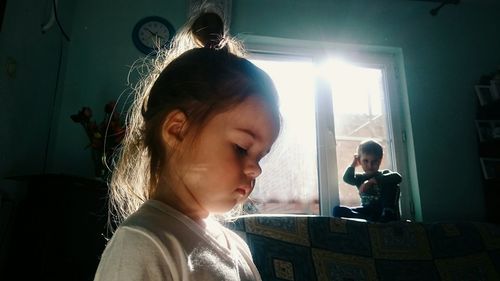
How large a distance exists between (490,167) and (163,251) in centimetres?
266

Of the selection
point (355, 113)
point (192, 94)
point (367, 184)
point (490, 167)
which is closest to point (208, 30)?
point (192, 94)

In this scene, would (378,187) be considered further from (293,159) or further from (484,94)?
(484,94)

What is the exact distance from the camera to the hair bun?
0.64 meters

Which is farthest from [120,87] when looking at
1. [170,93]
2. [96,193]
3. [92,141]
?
[170,93]

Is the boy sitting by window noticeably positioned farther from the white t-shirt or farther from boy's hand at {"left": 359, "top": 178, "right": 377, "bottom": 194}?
the white t-shirt

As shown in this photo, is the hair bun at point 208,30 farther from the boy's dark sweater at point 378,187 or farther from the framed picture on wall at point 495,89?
the framed picture on wall at point 495,89

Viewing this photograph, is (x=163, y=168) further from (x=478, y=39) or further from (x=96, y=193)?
(x=478, y=39)

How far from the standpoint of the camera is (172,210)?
0.46 meters

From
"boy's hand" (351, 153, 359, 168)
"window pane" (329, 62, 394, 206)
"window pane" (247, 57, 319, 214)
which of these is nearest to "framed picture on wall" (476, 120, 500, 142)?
"window pane" (329, 62, 394, 206)

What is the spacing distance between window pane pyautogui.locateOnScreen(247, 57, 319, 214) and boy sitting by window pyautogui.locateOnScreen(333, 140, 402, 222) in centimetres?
27

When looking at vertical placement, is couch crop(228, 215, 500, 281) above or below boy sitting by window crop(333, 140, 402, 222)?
below

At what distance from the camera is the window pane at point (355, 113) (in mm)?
2320

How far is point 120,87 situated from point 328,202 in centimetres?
156

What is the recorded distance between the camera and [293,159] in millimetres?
2271
